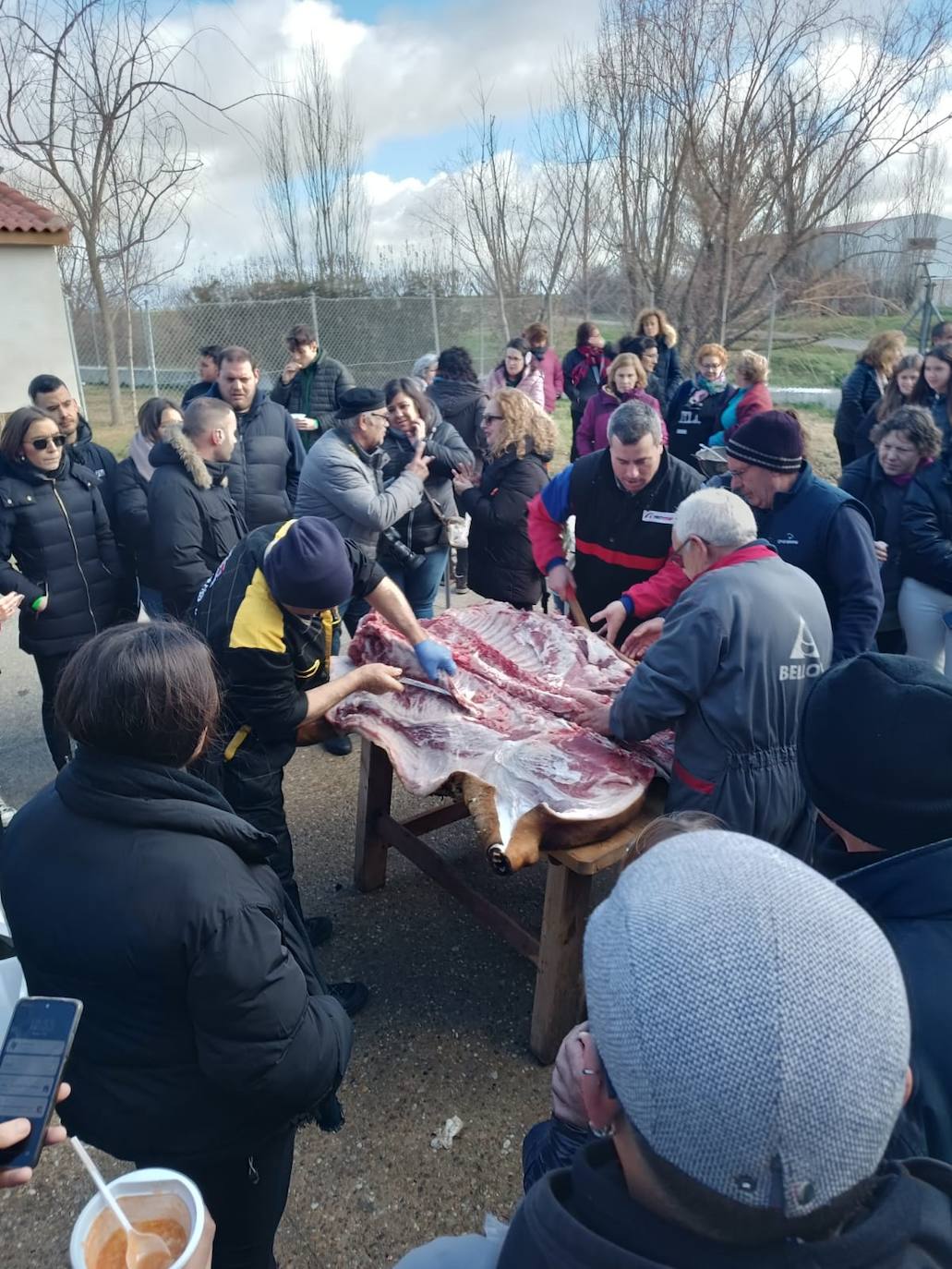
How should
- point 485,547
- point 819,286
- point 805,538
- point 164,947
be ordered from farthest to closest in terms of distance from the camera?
point 819,286 → point 485,547 → point 805,538 → point 164,947

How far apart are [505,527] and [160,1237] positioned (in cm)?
406

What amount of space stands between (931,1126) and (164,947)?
47.6 inches

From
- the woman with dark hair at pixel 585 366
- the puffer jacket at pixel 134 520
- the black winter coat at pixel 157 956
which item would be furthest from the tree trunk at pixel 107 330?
the black winter coat at pixel 157 956

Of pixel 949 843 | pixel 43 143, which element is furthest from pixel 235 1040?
pixel 43 143

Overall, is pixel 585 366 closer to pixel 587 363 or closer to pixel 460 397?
pixel 587 363

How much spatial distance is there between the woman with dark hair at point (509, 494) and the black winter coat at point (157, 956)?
353cm

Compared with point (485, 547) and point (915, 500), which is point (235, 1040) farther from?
point (915, 500)

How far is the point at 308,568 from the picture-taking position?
2.53 meters

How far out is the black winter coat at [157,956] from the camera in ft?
4.92

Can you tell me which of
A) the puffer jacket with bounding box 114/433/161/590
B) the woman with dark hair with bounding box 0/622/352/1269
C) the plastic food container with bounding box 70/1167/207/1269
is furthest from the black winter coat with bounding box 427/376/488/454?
the plastic food container with bounding box 70/1167/207/1269

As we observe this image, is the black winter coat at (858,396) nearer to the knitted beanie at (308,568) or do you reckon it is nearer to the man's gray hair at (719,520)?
the man's gray hair at (719,520)

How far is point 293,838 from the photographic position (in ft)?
13.9

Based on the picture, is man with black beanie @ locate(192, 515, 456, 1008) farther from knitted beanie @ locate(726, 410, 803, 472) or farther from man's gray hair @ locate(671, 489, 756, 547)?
knitted beanie @ locate(726, 410, 803, 472)

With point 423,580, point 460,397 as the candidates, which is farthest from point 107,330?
point 423,580
